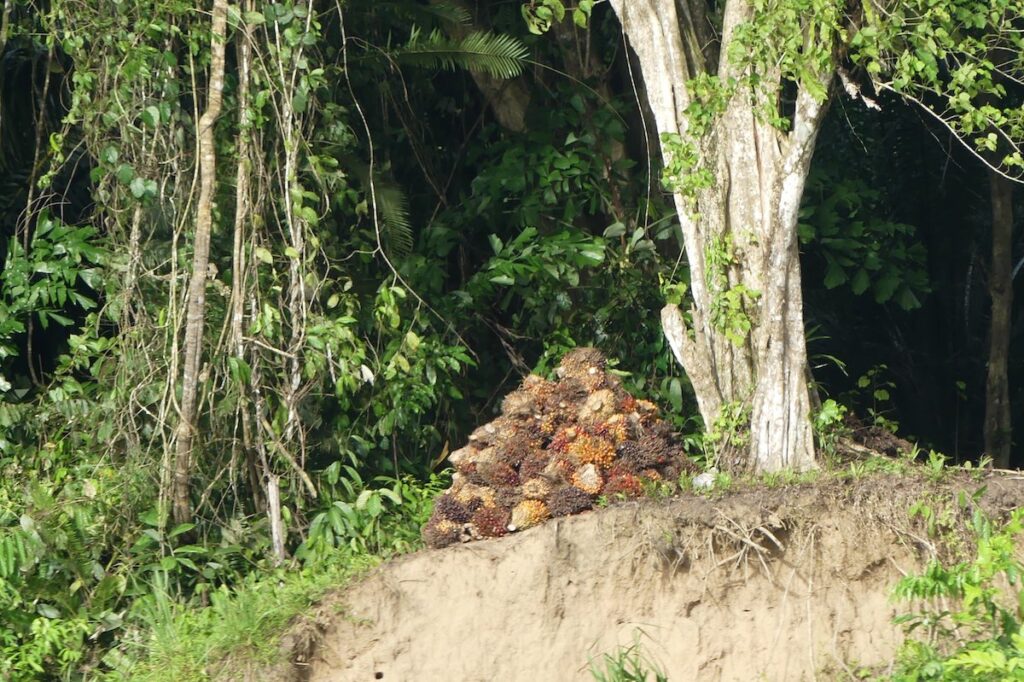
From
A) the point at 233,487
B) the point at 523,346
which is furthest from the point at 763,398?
the point at 233,487

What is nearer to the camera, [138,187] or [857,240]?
[138,187]

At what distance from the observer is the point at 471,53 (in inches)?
255

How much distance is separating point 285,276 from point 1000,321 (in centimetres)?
432

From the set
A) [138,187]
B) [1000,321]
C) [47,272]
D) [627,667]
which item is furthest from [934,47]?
[47,272]

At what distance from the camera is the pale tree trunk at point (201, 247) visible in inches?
226

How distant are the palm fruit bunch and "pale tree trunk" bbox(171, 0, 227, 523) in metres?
1.24

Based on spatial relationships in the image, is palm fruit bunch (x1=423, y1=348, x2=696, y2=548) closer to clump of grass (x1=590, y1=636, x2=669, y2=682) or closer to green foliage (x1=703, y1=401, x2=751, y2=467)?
green foliage (x1=703, y1=401, x2=751, y2=467)

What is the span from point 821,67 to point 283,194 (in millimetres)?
2491

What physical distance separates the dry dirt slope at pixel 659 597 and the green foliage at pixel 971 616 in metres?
0.18

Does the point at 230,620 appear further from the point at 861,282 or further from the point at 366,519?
the point at 861,282

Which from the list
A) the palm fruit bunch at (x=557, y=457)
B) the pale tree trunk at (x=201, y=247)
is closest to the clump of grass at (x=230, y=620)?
the palm fruit bunch at (x=557, y=457)

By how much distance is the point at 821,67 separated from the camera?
5.21 m

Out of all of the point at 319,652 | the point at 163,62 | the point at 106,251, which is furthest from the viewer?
the point at 106,251

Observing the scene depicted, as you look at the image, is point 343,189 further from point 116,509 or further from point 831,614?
point 831,614
